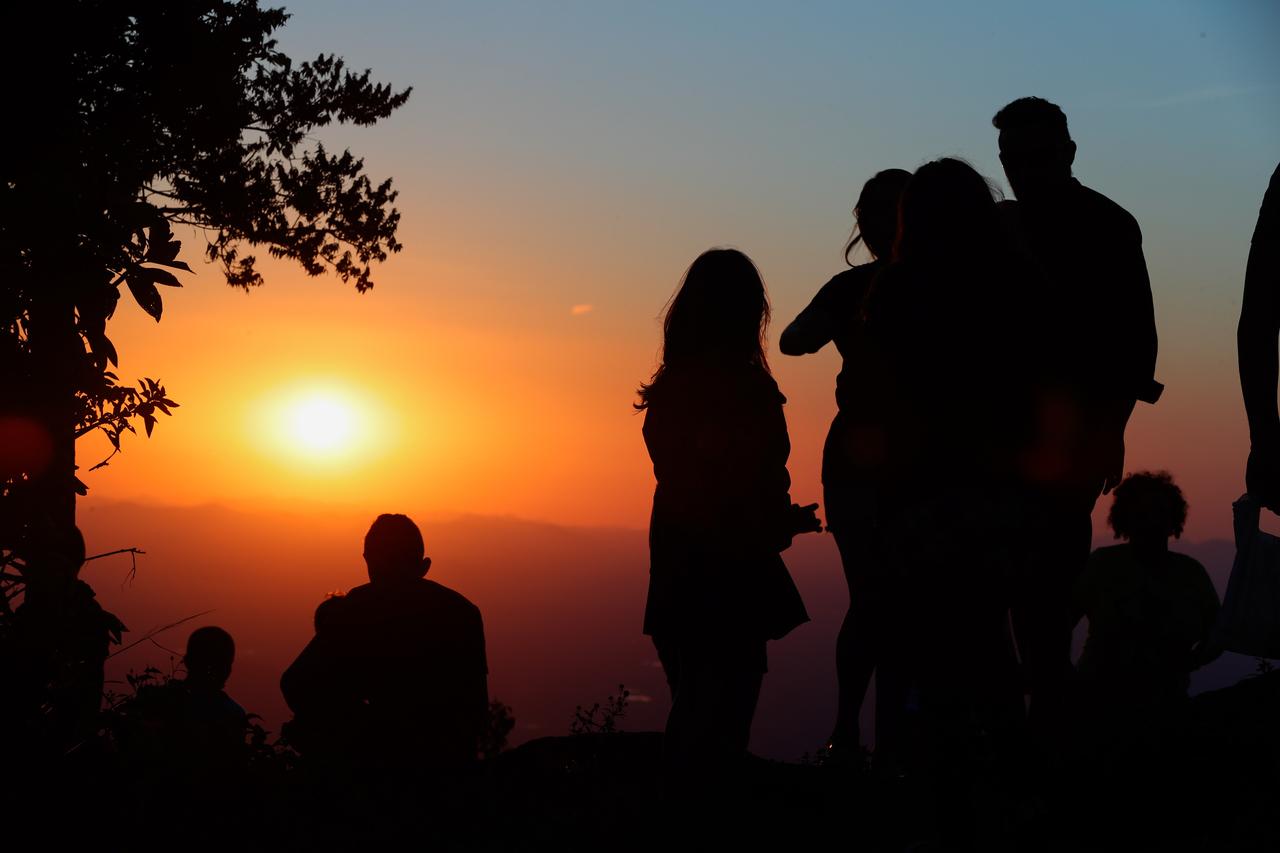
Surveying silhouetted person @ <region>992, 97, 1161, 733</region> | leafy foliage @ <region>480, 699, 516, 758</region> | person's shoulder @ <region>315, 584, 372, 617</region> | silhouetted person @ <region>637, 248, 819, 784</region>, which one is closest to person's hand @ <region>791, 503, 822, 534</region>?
silhouetted person @ <region>637, 248, 819, 784</region>

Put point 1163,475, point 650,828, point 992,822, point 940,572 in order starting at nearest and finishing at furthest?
point 940,572 → point 992,822 → point 650,828 → point 1163,475

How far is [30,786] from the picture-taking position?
3.86 m

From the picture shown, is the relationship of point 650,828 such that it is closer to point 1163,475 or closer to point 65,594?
point 65,594

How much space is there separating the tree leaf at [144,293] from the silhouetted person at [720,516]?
1737mm

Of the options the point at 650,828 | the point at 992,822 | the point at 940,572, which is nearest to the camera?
the point at 940,572

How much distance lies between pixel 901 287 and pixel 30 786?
2989 millimetres

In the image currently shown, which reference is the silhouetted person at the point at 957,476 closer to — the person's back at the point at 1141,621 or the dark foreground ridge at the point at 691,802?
the dark foreground ridge at the point at 691,802

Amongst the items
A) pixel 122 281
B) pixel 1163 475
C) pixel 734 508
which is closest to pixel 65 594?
pixel 122 281

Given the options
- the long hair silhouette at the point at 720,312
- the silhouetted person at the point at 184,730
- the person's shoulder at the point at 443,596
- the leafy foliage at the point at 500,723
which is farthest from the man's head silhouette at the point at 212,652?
the long hair silhouette at the point at 720,312

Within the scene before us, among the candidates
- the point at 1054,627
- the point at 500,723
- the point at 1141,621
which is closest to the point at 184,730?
the point at 1054,627

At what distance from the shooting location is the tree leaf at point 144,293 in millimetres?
3775

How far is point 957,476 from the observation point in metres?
3.32

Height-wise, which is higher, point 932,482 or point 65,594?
point 932,482

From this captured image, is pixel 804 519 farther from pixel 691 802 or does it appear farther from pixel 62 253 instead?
pixel 62 253
